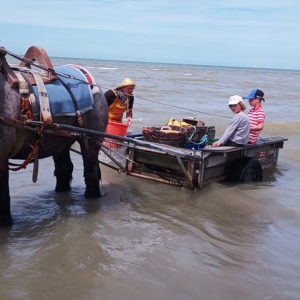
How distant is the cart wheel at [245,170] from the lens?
7.75 m

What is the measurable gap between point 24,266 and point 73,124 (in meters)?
1.94

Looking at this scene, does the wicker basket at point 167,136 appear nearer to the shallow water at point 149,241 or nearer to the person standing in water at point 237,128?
the person standing in water at point 237,128

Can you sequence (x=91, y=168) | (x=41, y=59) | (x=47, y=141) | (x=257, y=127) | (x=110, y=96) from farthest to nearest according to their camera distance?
(x=257, y=127)
(x=110, y=96)
(x=91, y=168)
(x=41, y=59)
(x=47, y=141)

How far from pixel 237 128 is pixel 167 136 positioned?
3.77 ft

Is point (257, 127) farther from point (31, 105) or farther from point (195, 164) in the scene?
point (31, 105)

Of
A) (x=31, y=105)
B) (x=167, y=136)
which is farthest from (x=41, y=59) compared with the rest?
(x=167, y=136)

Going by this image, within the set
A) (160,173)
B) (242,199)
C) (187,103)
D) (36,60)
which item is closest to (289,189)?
(242,199)

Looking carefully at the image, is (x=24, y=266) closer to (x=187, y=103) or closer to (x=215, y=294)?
(x=215, y=294)

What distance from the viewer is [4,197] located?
5.45 metres

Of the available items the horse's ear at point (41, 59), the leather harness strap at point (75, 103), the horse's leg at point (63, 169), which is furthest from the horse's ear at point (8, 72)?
the horse's leg at point (63, 169)

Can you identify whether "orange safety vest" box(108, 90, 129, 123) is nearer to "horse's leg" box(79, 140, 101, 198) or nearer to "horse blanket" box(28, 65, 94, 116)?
"horse's leg" box(79, 140, 101, 198)

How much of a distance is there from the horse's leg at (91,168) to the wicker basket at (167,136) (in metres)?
→ 1.18

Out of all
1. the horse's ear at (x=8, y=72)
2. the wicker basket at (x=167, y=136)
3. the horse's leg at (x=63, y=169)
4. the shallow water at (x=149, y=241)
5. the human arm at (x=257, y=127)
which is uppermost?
the horse's ear at (x=8, y=72)

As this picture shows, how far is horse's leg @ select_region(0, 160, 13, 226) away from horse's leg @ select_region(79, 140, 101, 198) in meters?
1.32
